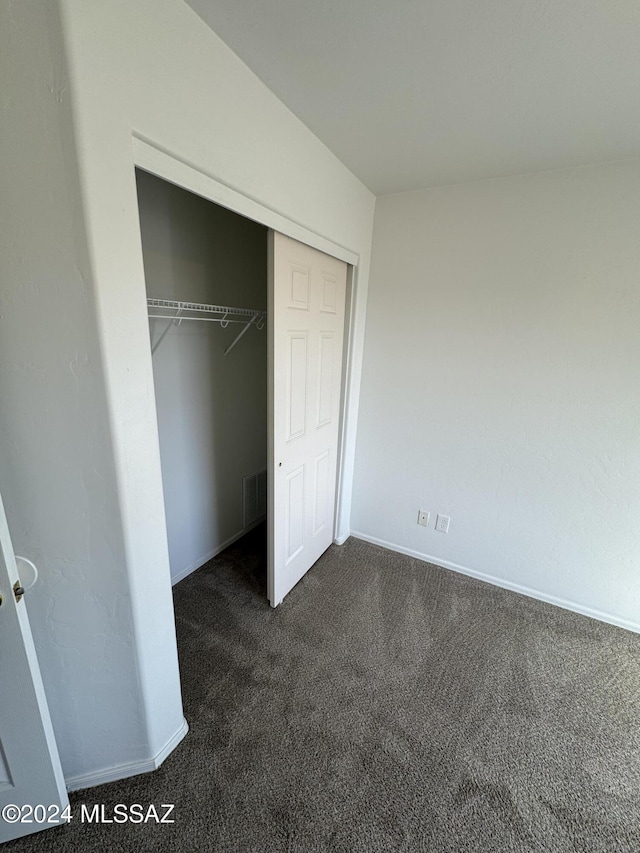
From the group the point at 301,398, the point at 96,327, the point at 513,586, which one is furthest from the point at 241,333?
the point at 513,586

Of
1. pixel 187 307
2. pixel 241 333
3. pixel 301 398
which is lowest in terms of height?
pixel 301 398

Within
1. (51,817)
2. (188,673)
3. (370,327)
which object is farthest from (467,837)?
(370,327)

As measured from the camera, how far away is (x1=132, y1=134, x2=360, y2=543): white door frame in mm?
948

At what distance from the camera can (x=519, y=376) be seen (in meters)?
2.04

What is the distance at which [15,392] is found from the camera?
0.90m

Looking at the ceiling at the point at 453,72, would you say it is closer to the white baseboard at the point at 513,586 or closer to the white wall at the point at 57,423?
the white wall at the point at 57,423

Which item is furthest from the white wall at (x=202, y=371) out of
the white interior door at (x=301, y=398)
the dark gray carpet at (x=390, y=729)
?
the white interior door at (x=301, y=398)

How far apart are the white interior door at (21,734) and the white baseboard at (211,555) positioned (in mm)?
1097

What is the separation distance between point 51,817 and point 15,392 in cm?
136

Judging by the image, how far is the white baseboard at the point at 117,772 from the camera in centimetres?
122

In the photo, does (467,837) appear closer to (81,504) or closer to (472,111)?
→ (81,504)

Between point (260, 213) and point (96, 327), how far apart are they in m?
0.80

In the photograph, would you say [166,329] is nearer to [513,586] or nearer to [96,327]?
[96,327]

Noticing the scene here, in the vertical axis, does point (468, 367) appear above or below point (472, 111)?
below
